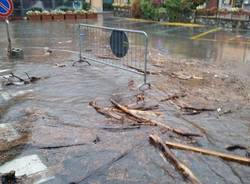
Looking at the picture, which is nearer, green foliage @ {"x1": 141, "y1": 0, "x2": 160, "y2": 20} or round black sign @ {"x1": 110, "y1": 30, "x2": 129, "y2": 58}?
round black sign @ {"x1": 110, "y1": 30, "x2": 129, "y2": 58}

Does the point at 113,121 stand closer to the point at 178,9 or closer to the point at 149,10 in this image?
the point at 178,9

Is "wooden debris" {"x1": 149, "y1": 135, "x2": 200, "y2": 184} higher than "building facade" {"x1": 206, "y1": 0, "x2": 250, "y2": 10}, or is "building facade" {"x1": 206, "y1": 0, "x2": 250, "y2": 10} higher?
"building facade" {"x1": 206, "y1": 0, "x2": 250, "y2": 10}

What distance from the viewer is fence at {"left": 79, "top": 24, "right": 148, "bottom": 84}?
26.5ft

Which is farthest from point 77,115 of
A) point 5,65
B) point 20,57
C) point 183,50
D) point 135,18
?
point 135,18

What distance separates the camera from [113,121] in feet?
18.0

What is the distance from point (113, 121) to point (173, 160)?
64.5 inches

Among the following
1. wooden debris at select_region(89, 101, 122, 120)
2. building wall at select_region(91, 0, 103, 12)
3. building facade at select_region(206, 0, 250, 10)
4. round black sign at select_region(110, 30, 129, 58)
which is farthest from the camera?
building wall at select_region(91, 0, 103, 12)

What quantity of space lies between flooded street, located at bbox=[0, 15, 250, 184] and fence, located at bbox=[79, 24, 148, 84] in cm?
46

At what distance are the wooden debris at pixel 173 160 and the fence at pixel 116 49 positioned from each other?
2934mm

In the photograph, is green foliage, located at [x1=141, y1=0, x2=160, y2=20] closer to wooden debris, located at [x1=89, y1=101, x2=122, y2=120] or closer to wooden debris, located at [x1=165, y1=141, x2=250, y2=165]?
wooden debris, located at [x1=89, y1=101, x2=122, y2=120]

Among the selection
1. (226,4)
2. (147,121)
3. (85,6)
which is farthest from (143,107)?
(85,6)

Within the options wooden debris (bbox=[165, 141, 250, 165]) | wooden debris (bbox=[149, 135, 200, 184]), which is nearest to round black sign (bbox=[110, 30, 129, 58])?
wooden debris (bbox=[149, 135, 200, 184])

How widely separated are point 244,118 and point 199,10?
57.1 feet

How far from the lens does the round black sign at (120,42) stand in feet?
26.4
